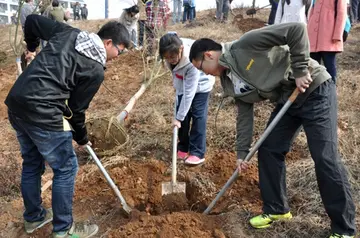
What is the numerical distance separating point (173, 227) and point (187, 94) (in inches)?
58.7

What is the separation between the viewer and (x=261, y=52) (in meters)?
2.58

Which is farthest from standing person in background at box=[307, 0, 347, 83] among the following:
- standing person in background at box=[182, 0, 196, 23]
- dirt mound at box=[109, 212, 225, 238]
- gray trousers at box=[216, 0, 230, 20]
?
standing person in background at box=[182, 0, 196, 23]

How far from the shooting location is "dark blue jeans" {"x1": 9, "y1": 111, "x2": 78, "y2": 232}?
2.65 meters

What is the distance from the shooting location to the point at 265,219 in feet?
9.84

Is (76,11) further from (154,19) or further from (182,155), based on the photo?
(182,155)

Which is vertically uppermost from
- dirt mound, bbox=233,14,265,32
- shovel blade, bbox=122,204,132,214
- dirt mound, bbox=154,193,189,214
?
dirt mound, bbox=233,14,265,32

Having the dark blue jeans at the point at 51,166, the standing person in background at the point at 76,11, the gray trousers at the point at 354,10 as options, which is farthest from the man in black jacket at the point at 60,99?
the standing person in background at the point at 76,11

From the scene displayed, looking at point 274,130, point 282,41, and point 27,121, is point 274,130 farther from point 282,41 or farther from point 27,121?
point 27,121

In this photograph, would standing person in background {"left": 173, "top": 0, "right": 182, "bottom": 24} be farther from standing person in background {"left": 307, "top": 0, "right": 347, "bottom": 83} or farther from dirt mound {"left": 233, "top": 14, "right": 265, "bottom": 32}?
standing person in background {"left": 307, "top": 0, "right": 347, "bottom": 83}

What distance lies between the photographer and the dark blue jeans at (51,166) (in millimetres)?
2652

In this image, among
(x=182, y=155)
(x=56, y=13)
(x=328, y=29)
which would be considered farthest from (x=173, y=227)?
(x=56, y=13)

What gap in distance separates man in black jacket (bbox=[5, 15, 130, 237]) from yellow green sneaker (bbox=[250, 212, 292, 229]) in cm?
145

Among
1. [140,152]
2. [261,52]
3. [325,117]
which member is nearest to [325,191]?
[325,117]

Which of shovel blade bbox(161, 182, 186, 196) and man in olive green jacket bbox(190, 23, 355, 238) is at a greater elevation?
man in olive green jacket bbox(190, 23, 355, 238)
